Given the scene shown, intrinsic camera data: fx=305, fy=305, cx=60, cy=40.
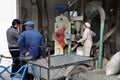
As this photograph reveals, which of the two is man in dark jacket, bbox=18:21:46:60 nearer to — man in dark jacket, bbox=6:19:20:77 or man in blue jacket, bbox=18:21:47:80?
man in blue jacket, bbox=18:21:47:80

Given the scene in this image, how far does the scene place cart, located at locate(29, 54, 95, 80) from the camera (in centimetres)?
643

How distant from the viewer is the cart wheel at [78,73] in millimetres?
6952

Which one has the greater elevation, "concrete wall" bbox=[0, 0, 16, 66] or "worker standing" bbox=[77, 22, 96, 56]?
"concrete wall" bbox=[0, 0, 16, 66]

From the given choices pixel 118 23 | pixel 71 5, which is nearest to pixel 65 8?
pixel 71 5

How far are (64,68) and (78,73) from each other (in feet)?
1.98

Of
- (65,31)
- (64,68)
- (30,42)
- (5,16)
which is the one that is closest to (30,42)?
(30,42)

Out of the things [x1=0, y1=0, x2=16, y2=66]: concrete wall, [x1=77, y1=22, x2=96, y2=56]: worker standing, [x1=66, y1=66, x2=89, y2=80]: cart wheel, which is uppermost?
[x1=0, y1=0, x2=16, y2=66]: concrete wall

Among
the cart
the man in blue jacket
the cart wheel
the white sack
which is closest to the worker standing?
the white sack

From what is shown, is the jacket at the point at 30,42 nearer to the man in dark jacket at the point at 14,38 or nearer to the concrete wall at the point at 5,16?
the man in dark jacket at the point at 14,38

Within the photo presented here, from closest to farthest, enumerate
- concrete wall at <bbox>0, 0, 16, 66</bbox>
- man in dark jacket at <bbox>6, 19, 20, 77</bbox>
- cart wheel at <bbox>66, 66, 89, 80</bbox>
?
cart wheel at <bbox>66, 66, 89, 80</bbox>
man in dark jacket at <bbox>6, 19, 20, 77</bbox>
concrete wall at <bbox>0, 0, 16, 66</bbox>

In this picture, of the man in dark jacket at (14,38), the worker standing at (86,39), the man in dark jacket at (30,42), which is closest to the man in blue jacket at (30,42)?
the man in dark jacket at (30,42)

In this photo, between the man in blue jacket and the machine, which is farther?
the machine

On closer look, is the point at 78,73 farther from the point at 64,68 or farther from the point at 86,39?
the point at 86,39

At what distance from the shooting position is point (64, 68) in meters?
6.73
